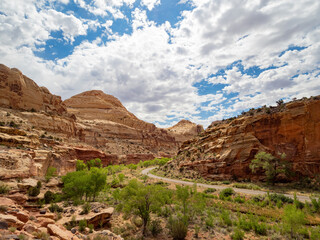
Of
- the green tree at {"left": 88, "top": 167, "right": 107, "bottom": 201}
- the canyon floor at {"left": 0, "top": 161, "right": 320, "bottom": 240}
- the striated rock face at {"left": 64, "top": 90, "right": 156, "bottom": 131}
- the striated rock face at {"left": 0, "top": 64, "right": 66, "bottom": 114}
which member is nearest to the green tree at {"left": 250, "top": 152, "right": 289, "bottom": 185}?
the canyon floor at {"left": 0, "top": 161, "right": 320, "bottom": 240}

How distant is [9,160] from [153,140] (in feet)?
272

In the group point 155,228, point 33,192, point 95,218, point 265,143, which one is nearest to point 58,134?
point 33,192

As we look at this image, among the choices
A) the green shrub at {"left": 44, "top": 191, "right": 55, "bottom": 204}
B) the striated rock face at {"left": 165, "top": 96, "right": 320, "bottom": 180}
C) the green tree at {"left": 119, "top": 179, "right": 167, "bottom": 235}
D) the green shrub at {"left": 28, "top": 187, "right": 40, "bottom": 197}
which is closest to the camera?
the green tree at {"left": 119, "top": 179, "right": 167, "bottom": 235}

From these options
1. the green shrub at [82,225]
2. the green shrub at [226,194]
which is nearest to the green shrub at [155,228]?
the green shrub at [82,225]

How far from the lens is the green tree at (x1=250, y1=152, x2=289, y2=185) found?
23388 mm

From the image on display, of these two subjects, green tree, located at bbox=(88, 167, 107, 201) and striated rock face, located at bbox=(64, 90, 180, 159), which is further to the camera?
striated rock face, located at bbox=(64, 90, 180, 159)

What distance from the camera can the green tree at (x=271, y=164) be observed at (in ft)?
76.7

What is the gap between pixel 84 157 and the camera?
1847 inches

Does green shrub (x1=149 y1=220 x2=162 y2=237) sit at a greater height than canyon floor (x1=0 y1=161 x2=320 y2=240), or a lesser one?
lesser

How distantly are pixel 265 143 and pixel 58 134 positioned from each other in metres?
48.3

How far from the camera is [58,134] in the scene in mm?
45344

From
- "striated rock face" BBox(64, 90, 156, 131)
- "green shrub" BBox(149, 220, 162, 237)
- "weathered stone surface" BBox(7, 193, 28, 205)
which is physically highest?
"striated rock face" BBox(64, 90, 156, 131)

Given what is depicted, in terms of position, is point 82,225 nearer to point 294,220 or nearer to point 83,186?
point 83,186

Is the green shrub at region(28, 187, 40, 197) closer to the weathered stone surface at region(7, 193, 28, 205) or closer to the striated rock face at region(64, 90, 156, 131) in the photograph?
the weathered stone surface at region(7, 193, 28, 205)
